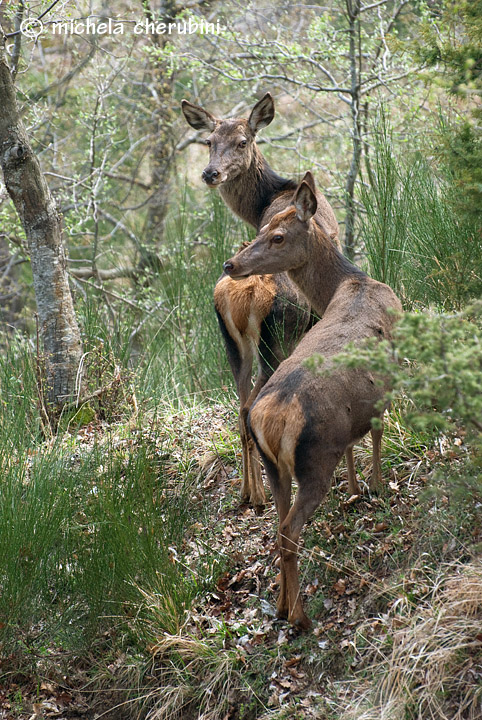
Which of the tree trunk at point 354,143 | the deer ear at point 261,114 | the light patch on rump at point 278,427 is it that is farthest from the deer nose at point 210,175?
the light patch on rump at point 278,427

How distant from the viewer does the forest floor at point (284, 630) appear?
13.5 ft

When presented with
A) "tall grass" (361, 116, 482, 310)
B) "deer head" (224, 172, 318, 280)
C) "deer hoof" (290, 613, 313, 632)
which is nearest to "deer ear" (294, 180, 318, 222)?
"deer head" (224, 172, 318, 280)

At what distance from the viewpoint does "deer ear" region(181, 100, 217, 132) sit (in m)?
6.62

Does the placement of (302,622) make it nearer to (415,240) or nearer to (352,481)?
(352,481)

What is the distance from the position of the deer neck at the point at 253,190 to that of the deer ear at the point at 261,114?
11.3 inches

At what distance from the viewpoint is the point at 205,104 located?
1420 centimetres

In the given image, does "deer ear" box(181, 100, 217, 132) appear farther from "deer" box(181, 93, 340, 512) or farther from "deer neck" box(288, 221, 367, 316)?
"deer neck" box(288, 221, 367, 316)

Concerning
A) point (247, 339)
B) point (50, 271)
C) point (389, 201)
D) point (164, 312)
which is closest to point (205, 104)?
point (164, 312)

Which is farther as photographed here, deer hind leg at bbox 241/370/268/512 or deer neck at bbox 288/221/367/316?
deer hind leg at bbox 241/370/268/512

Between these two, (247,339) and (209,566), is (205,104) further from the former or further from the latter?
(209,566)

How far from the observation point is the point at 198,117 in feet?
22.1

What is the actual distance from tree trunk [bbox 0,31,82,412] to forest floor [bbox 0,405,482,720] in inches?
102

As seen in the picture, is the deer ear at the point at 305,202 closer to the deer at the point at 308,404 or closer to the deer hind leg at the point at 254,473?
the deer at the point at 308,404

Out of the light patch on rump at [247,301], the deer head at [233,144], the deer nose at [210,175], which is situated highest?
the deer head at [233,144]
